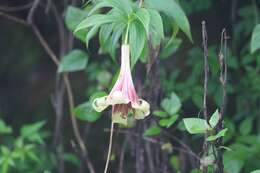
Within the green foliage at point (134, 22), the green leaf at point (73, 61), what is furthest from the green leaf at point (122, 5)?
the green leaf at point (73, 61)

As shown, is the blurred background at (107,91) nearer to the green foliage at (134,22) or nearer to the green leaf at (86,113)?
the green leaf at (86,113)

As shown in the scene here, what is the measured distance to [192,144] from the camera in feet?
8.85

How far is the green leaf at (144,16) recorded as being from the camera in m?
1.40

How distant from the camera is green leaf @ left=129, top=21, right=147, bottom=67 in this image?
146 cm

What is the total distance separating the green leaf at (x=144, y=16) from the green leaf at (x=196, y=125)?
0.27m

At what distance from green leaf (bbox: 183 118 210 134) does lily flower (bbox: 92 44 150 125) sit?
136 millimetres

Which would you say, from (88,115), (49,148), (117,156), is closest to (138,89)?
(88,115)

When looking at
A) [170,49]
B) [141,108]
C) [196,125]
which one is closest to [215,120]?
[196,125]

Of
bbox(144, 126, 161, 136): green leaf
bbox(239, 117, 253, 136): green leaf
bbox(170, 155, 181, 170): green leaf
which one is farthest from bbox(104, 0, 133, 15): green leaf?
bbox(170, 155, 181, 170): green leaf

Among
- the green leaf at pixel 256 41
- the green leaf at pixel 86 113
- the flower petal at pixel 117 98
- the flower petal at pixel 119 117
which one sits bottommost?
the green leaf at pixel 86 113

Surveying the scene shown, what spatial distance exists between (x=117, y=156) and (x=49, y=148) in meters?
0.42

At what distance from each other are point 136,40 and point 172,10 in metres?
0.17

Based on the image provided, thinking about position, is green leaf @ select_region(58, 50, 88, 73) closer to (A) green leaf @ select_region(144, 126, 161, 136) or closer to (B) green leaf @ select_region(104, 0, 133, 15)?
(A) green leaf @ select_region(144, 126, 161, 136)

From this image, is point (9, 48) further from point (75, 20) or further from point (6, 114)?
point (75, 20)
